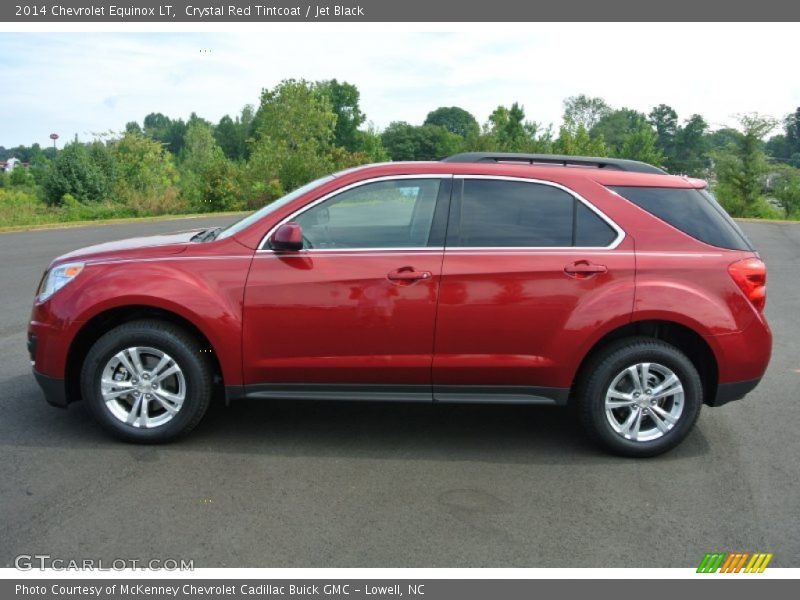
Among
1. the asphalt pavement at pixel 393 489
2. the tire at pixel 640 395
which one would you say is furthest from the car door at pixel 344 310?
the tire at pixel 640 395

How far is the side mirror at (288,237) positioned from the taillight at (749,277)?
2.68 meters

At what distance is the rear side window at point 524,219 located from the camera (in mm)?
4699

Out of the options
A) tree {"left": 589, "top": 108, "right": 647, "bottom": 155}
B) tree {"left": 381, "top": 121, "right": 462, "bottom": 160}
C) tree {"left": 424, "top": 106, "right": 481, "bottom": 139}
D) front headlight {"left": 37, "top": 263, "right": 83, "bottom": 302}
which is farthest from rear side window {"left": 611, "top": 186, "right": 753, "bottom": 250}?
tree {"left": 589, "top": 108, "right": 647, "bottom": 155}

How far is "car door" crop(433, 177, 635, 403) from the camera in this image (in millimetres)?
4570

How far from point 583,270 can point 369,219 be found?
4.68 ft

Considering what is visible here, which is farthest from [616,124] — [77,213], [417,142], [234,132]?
[77,213]

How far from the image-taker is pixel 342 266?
461cm

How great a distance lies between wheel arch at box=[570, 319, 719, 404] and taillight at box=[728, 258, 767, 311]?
1.33 feet

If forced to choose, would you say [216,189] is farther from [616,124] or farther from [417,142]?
[616,124]

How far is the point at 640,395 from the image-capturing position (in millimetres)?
4695

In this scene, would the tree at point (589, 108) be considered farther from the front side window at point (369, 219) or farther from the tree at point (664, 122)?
the front side window at point (369, 219)

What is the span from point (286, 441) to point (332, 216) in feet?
4.96
